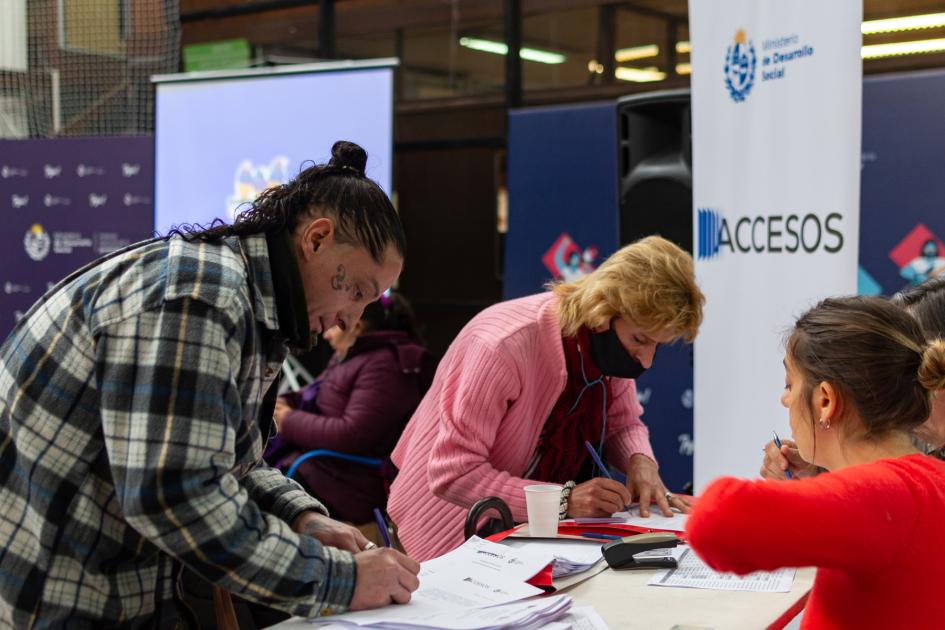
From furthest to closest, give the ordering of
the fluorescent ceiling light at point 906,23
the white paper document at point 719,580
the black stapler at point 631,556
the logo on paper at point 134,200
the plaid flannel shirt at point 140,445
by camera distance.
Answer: the logo on paper at point 134,200
the fluorescent ceiling light at point 906,23
the black stapler at point 631,556
the white paper document at point 719,580
the plaid flannel shirt at point 140,445

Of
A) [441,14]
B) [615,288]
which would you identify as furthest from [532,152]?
[615,288]

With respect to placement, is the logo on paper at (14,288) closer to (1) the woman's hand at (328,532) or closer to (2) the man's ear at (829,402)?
(1) the woman's hand at (328,532)

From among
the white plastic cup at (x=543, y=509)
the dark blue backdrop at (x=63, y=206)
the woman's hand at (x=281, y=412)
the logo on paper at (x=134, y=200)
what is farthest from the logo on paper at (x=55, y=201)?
the white plastic cup at (x=543, y=509)

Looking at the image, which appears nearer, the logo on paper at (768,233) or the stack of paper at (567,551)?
the stack of paper at (567,551)

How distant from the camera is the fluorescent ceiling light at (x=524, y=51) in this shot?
516cm

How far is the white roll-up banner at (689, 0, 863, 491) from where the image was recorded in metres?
2.55

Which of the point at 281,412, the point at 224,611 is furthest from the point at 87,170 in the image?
the point at 224,611

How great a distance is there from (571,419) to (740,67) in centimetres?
113

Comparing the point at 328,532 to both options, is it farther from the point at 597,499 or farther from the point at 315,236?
the point at 597,499

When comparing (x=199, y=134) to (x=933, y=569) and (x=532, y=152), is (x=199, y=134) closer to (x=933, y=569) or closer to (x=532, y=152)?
(x=532, y=152)

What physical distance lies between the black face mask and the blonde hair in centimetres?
4

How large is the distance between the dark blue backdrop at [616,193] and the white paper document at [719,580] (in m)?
2.03

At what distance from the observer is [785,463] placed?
7.07ft

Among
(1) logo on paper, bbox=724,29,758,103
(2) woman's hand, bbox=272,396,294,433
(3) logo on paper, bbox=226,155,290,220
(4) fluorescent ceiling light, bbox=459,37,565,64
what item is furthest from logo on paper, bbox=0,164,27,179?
(1) logo on paper, bbox=724,29,758,103
